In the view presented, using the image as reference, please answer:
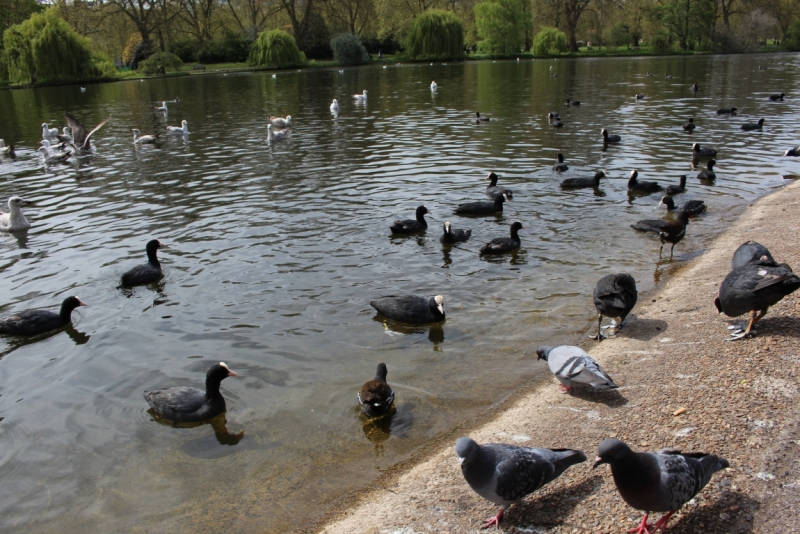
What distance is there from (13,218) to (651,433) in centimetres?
1485

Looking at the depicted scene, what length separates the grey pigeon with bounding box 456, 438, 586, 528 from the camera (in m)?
4.80

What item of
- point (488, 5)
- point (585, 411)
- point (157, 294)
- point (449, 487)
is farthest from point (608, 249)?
point (488, 5)

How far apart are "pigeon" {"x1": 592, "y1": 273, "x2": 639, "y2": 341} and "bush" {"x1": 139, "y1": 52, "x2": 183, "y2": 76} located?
77.6 meters

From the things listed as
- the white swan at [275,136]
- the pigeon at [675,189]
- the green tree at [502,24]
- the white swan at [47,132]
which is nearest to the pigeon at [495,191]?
the pigeon at [675,189]

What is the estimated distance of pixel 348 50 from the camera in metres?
79.9

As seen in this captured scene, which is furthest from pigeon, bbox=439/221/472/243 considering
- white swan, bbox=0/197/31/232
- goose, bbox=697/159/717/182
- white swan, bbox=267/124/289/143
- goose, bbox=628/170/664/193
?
white swan, bbox=267/124/289/143

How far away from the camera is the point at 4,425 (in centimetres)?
721

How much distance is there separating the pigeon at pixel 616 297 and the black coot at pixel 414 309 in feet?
7.61

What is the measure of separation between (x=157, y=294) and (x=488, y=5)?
8439 centimetres

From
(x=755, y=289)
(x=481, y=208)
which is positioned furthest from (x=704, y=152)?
(x=755, y=289)

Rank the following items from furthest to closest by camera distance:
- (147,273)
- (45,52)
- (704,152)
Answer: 1. (45,52)
2. (704,152)
3. (147,273)

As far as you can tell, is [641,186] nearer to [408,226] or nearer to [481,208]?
[481,208]

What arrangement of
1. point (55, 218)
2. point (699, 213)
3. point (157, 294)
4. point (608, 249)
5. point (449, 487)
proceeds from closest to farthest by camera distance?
point (449, 487)
point (157, 294)
point (608, 249)
point (699, 213)
point (55, 218)

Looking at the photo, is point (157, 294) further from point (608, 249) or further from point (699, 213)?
point (699, 213)
